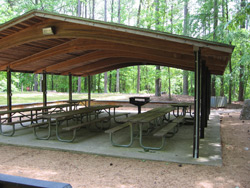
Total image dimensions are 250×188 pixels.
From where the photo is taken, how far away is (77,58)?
8188 mm

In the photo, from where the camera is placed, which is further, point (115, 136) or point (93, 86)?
point (93, 86)

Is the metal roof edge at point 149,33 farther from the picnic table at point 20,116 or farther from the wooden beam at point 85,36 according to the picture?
the picnic table at point 20,116

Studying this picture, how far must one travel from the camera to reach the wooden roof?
14.6 feet

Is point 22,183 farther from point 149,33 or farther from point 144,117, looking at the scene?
point 144,117

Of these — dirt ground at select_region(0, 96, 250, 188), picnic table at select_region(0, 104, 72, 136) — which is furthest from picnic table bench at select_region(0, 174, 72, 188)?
picnic table at select_region(0, 104, 72, 136)

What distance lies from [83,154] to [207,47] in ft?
10.9

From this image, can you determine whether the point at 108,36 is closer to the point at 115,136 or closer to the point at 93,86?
the point at 115,136

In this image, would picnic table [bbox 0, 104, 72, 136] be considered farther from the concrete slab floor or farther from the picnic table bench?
the picnic table bench

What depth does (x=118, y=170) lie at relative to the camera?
3.82m

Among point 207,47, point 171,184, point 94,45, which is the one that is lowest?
point 171,184

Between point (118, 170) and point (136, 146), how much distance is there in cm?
142

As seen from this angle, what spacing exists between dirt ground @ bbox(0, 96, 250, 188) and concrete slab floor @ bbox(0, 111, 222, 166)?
0.16 m

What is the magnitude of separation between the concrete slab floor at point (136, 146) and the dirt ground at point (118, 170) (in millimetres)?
157

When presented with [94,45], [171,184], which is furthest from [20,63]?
[171,184]
